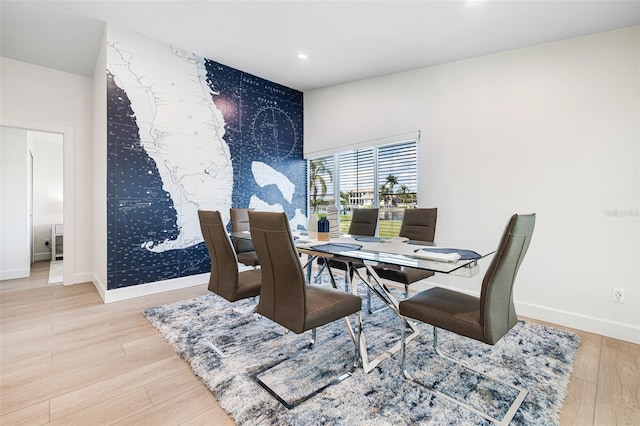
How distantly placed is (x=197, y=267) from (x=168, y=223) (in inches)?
27.3

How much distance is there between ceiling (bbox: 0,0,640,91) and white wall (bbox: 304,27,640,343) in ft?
0.80

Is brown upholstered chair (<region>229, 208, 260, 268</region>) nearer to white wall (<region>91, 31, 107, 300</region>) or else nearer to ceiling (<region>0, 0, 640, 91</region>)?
white wall (<region>91, 31, 107, 300</region>)

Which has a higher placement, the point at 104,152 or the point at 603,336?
the point at 104,152

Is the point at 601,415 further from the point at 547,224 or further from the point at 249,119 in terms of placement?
the point at 249,119

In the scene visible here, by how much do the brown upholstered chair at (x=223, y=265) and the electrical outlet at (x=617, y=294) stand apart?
2.94 m

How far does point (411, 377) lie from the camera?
5.89 ft

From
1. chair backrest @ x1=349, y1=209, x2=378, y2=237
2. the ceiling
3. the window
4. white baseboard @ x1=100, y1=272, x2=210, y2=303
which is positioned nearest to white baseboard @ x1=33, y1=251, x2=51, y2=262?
white baseboard @ x1=100, y1=272, x2=210, y2=303

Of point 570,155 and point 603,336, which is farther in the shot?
point 570,155

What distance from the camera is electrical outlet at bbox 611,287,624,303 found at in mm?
2451

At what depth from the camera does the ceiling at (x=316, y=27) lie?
247 centimetres

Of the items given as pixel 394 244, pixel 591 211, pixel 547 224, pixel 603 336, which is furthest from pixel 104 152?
pixel 603 336

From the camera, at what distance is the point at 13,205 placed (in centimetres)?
430

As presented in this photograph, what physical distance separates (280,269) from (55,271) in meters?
5.03

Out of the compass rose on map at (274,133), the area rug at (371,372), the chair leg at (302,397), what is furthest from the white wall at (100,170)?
the chair leg at (302,397)
